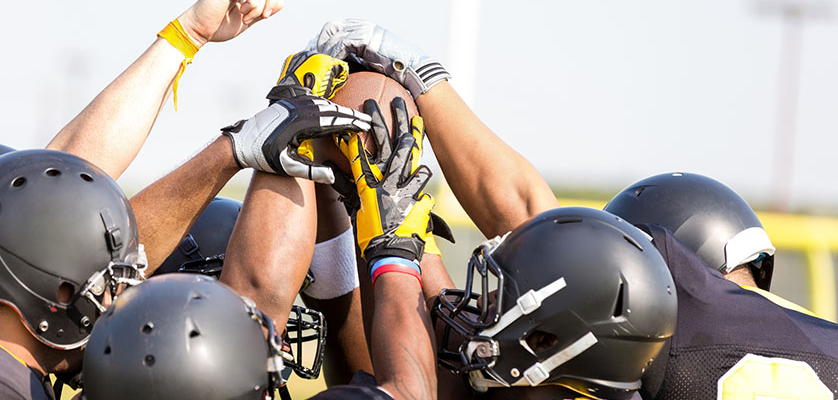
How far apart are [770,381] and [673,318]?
1.53 ft

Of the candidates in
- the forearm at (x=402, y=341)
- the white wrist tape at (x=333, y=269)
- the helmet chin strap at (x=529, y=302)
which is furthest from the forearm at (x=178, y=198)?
the helmet chin strap at (x=529, y=302)

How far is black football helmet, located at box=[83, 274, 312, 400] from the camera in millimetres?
2312

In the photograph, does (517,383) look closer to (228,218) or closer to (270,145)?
(270,145)

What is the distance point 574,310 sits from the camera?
2758 millimetres

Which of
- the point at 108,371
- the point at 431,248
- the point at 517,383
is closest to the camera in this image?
the point at 108,371

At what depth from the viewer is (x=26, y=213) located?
8.75 ft

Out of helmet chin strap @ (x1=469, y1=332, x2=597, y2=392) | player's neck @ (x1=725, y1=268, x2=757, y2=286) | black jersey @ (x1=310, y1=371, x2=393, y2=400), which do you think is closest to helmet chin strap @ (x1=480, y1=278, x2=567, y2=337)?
helmet chin strap @ (x1=469, y1=332, x2=597, y2=392)

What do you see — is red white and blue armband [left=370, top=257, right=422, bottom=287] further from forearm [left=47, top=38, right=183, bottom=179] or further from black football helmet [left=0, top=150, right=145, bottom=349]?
forearm [left=47, top=38, right=183, bottom=179]

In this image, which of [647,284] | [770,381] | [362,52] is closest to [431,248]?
[362,52]

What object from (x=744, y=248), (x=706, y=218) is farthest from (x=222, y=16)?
(x=744, y=248)

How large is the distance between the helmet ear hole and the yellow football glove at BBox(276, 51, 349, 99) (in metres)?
1.09

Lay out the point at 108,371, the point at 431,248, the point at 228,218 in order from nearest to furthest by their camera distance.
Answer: the point at 108,371 → the point at 431,248 → the point at 228,218

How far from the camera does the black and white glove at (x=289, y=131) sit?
122 inches

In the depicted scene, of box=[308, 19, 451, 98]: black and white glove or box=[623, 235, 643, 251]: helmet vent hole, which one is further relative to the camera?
box=[308, 19, 451, 98]: black and white glove
